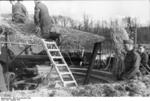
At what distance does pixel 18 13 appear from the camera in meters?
10.0

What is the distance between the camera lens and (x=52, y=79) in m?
9.23

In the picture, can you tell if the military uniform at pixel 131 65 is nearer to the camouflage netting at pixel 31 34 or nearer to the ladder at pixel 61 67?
the ladder at pixel 61 67

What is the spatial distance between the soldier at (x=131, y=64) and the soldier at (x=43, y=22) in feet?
8.46

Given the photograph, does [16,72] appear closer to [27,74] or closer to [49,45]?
[27,74]

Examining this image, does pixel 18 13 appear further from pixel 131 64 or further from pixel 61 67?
pixel 131 64

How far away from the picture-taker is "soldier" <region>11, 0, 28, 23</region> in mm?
10031

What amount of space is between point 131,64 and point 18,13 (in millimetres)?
4543

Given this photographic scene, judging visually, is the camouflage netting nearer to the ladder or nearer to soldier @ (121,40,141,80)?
the ladder

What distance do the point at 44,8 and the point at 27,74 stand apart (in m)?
3.48

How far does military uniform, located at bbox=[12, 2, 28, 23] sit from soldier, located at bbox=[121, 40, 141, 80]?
13.6ft

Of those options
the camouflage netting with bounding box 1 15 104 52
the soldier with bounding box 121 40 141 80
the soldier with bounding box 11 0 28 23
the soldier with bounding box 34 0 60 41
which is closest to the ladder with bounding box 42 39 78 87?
the soldier with bounding box 34 0 60 41

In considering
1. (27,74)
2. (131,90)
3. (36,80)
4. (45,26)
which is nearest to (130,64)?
(131,90)

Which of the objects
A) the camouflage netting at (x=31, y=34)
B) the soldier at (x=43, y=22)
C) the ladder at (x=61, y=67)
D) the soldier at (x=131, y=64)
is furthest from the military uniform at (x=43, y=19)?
the soldier at (x=131, y=64)

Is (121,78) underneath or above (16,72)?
above
